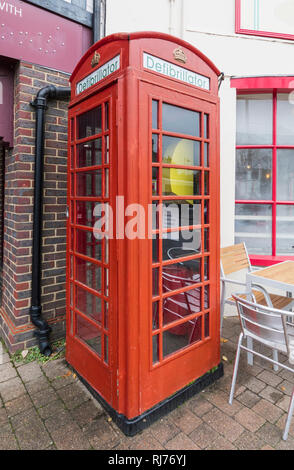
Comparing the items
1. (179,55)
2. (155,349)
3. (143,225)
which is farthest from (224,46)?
(155,349)

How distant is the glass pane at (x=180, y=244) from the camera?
2.52 m

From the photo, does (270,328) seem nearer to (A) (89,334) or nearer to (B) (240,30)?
(A) (89,334)

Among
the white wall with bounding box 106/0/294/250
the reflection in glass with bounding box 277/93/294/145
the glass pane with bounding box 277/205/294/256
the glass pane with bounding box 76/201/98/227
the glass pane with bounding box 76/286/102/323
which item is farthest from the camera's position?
the glass pane with bounding box 277/205/294/256

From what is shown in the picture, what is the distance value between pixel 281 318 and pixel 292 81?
374cm

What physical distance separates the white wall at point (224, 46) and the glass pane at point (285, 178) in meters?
0.87

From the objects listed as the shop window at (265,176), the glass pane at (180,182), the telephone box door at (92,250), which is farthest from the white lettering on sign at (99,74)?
the shop window at (265,176)

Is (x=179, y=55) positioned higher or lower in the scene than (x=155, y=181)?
higher

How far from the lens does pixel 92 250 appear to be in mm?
2791

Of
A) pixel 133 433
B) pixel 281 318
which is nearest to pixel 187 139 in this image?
pixel 281 318

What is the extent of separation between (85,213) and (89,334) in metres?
1.21

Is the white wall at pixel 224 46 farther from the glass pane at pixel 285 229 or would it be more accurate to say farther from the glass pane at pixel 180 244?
the glass pane at pixel 180 244

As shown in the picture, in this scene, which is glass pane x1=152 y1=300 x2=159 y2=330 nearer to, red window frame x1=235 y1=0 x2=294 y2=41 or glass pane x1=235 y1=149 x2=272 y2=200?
glass pane x1=235 y1=149 x2=272 y2=200

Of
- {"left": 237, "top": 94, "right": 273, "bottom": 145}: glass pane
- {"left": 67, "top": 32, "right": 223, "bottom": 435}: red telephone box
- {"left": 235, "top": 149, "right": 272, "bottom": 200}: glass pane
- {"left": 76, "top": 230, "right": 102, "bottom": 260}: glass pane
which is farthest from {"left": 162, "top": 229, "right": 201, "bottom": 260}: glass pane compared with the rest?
{"left": 237, "top": 94, "right": 273, "bottom": 145}: glass pane

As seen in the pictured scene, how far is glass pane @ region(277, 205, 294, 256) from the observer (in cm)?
463
